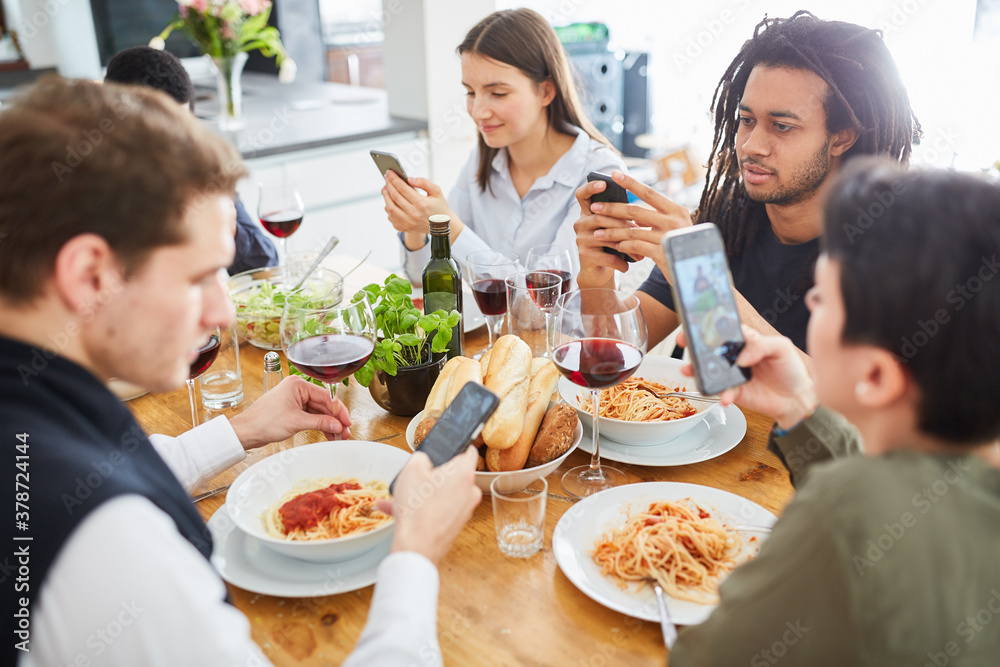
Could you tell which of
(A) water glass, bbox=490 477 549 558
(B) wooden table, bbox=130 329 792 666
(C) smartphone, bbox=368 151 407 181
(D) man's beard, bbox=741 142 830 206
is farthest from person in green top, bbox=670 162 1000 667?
(C) smartphone, bbox=368 151 407 181


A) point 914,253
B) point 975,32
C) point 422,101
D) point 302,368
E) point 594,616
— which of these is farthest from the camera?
point 422,101

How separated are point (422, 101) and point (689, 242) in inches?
127

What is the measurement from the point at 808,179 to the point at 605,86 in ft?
13.5

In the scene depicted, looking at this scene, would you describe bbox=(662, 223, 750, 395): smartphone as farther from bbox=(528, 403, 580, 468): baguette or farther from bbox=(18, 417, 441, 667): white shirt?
bbox=(18, 417, 441, 667): white shirt

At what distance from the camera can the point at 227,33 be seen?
3.53m

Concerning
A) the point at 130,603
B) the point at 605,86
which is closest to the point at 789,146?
the point at 130,603

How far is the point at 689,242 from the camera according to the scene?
3.16 feet

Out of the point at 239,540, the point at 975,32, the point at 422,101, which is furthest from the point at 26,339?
the point at 975,32

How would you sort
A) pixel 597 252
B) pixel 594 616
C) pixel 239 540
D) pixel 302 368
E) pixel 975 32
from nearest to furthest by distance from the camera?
pixel 594 616
pixel 239 540
pixel 302 368
pixel 597 252
pixel 975 32

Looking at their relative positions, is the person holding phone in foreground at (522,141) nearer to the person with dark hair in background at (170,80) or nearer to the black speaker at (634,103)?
the person with dark hair in background at (170,80)

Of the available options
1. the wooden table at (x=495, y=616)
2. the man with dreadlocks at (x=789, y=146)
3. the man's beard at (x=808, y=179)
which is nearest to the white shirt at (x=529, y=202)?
the man with dreadlocks at (x=789, y=146)

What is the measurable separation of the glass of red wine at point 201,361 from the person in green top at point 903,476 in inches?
38.2

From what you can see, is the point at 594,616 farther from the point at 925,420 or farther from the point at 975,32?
the point at 975,32

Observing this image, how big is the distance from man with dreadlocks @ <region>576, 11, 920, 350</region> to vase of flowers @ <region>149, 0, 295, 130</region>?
248 cm
